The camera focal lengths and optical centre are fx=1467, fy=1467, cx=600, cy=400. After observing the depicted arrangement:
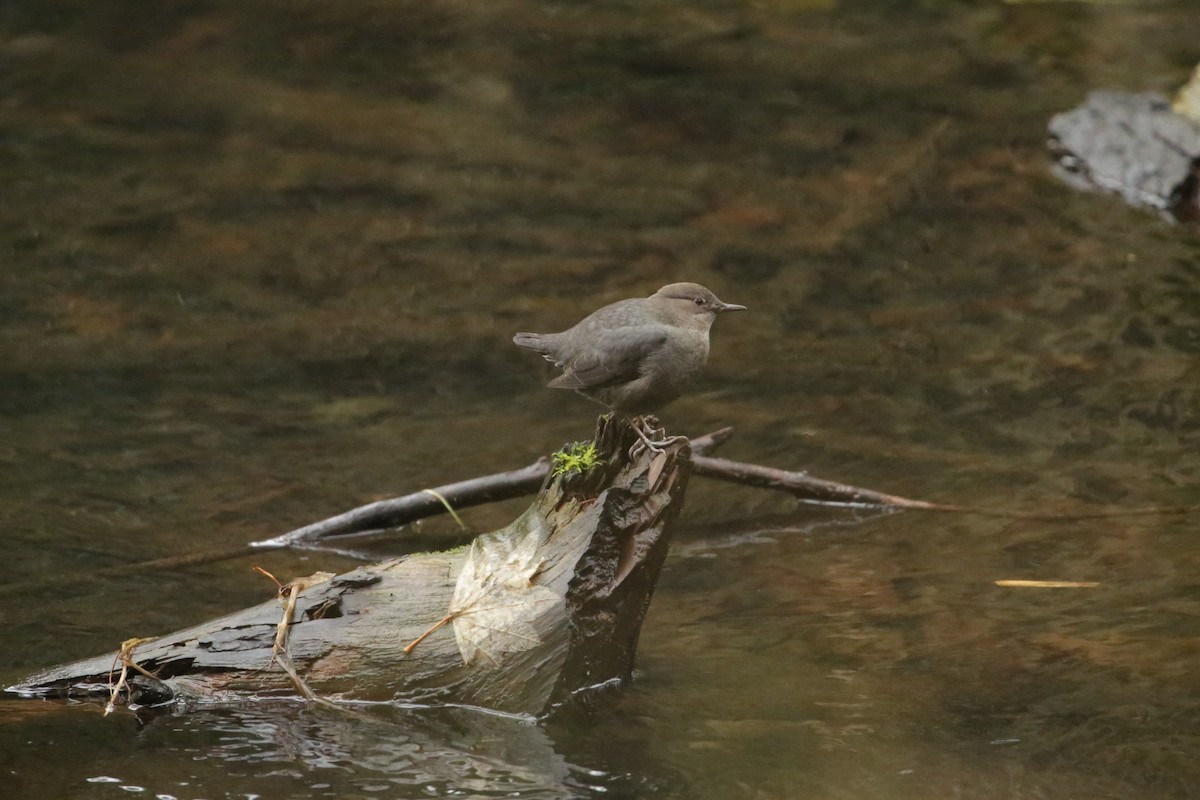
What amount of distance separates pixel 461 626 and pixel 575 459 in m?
0.61

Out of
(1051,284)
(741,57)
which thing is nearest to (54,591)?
(1051,284)

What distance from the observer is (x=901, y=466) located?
281 inches

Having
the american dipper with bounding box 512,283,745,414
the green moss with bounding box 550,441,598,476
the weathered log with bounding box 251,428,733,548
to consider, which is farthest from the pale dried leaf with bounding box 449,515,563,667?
the weathered log with bounding box 251,428,733,548

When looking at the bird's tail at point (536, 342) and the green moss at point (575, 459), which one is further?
the bird's tail at point (536, 342)

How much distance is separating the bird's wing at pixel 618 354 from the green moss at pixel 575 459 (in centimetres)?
35

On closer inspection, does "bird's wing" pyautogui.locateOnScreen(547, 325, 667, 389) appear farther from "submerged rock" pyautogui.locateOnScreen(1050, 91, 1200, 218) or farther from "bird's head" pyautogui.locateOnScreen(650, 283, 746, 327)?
"submerged rock" pyautogui.locateOnScreen(1050, 91, 1200, 218)

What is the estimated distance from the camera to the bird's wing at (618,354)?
190 inches

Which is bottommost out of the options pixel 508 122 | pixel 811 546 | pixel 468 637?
pixel 811 546

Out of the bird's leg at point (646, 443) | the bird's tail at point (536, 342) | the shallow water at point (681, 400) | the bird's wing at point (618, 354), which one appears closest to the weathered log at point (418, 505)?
the shallow water at point (681, 400)

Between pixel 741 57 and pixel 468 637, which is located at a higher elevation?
pixel 741 57

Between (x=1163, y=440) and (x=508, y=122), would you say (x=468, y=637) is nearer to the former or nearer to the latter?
(x=1163, y=440)

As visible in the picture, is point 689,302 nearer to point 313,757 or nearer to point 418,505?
point 418,505

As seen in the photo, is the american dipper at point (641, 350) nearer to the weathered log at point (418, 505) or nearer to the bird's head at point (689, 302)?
the bird's head at point (689, 302)

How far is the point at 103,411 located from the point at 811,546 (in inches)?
148
